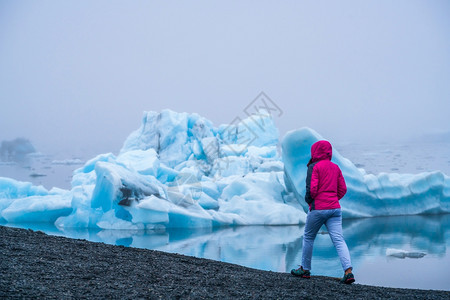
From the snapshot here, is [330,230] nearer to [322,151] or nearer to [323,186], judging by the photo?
[323,186]

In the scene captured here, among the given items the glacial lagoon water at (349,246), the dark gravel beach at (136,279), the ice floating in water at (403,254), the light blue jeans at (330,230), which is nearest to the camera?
the dark gravel beach at (136,279)

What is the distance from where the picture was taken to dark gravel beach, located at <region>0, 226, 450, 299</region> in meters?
2.56

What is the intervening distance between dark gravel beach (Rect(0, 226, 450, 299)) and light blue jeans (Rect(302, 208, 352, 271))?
0.60 feet

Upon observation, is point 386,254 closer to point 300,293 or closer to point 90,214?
point 300,293

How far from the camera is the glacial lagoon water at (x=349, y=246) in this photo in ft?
14.4

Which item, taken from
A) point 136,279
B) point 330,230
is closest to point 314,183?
point 330,230

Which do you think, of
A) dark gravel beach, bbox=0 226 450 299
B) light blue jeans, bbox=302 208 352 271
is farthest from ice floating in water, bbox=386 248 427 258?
light blue jeans, bbox=302 208 352 271

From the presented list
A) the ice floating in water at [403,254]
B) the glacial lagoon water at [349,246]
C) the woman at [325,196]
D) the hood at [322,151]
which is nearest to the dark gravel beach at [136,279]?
the woman at [325,196]

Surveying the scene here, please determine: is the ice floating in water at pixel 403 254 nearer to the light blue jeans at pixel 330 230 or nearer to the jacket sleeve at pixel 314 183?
the light blue jeans at pixel 330 230

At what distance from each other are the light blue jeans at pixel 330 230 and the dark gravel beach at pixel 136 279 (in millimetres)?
184

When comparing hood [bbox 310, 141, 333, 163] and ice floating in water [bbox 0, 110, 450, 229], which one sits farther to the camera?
ice floating in water [bbox 0, 110, 450, 229]

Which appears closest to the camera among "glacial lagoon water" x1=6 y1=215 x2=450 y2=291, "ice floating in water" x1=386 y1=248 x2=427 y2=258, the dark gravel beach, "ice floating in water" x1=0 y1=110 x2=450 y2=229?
the dark gravel beach

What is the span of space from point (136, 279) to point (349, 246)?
3980 millimetres

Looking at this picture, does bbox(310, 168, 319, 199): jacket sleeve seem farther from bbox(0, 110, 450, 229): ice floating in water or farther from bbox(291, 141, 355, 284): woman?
bbox(0, 110, 450, 229): ice floating in water
